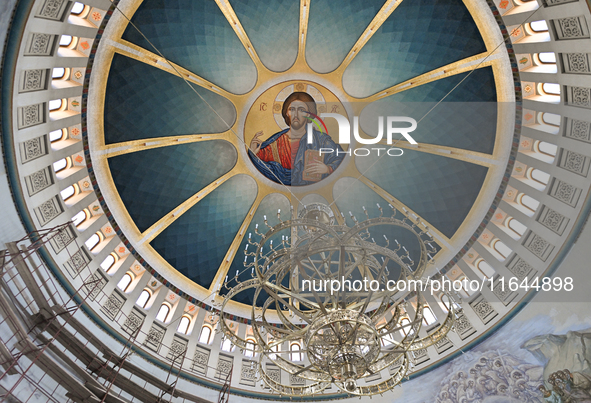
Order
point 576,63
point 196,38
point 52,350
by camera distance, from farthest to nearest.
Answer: point 196,38 < point 576,63 < point 52,350

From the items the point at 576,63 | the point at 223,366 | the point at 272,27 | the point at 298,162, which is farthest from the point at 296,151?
the point at 576,63

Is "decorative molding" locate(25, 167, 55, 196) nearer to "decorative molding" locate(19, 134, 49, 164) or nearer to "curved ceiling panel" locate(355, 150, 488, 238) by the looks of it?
"decorative molding" locate(19, 134, 49, 164)

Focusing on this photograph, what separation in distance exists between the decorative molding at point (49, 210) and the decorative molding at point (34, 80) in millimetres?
3071

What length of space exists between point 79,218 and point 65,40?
5076 millimetres

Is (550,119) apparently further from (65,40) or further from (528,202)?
(65,40)

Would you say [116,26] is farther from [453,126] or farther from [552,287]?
[552,287]

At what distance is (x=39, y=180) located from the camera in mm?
10438

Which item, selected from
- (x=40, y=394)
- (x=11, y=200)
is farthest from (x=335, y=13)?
(x=40, y=394)

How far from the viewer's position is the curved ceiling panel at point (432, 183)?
13562mm

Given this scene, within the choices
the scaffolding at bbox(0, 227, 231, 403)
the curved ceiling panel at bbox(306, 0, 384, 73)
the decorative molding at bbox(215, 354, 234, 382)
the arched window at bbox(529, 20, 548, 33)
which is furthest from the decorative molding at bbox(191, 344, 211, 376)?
the arched window at bbox(529, 20, 548, 33)

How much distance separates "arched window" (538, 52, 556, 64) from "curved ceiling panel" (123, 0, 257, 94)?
27.9 ft

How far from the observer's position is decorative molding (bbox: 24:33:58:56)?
8602 mm

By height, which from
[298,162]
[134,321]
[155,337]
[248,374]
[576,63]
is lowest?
[248,374]

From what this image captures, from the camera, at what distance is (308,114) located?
14.5 meters
